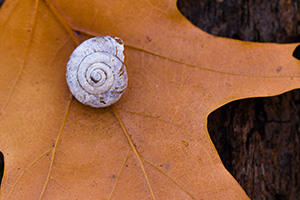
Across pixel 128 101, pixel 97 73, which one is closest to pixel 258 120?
pixel 128 101

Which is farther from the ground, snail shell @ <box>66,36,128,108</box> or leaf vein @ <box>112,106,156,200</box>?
snail shell @ <box>66,36,128,108</box>

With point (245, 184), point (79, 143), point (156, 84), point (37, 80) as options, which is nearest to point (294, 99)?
point (245, 184)

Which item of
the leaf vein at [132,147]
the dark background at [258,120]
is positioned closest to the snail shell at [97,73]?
the leaf vein at [132,147]

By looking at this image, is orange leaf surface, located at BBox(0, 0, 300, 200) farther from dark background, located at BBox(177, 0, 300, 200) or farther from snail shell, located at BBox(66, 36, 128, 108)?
dark background, located at BBox(177, 0, 300, 200)

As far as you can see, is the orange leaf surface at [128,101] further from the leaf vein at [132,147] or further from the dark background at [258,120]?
the dark background at [258,120]

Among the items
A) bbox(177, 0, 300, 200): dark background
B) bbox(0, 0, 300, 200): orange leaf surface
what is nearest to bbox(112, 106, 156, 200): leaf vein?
bbox(0, 0, 300, 200): orange leaf surface

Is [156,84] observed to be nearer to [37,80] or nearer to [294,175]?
[37,80]
